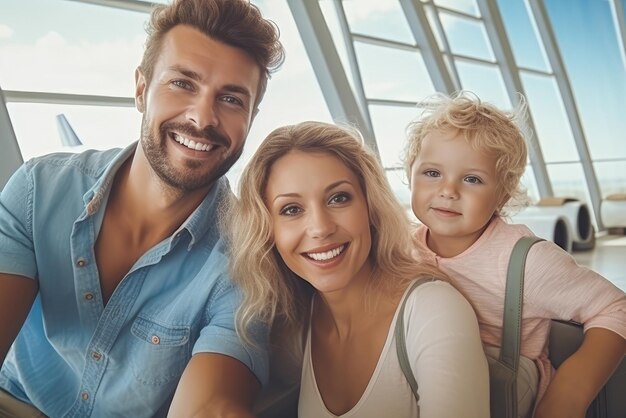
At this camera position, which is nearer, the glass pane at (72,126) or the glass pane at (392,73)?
the glass pane at (72,126)

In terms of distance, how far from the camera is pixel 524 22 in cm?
1152

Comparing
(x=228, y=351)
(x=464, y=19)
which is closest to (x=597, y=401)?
(x=228, y=351)

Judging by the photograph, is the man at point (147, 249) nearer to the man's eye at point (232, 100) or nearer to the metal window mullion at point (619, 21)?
the man's eye at point (232, 100)

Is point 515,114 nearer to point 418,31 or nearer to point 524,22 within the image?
point 418,31

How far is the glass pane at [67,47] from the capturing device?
13.3 ft

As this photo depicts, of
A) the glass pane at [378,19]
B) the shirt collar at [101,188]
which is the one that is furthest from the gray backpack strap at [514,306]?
the glass pane at [378,19]

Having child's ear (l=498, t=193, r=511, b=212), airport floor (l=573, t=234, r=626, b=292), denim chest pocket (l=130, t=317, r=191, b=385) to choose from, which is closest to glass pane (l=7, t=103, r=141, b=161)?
denim chest pocket (l=130, t=317, r=191, b=385)

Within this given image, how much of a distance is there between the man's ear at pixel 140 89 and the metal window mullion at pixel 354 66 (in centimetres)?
493

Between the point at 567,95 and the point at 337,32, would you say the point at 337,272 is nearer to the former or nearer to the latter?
the point at 337,32

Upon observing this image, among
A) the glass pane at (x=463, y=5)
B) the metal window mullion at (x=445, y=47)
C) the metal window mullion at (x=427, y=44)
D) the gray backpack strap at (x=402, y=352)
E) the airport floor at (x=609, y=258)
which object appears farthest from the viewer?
the glass pane at (x=463, y=5)

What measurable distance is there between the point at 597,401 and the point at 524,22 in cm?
1128

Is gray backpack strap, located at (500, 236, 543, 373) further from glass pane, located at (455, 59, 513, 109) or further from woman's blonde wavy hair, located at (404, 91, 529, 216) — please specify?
glass pane, located at (455, 59, 513, 109)

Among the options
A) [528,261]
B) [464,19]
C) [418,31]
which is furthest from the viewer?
[464,19]

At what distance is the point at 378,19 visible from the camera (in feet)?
26.1
